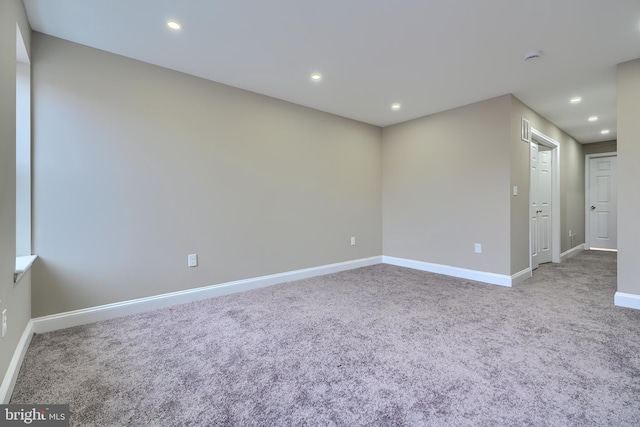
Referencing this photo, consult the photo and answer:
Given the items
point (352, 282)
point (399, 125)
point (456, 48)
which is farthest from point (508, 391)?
point (399, 125)

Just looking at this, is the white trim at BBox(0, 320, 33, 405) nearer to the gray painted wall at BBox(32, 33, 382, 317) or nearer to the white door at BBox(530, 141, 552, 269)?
the gray painted wall at BBox(32, 33, 382, 317)

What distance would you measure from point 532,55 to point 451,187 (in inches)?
72.3

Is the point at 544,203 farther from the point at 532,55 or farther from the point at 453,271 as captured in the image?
the point at 532,55

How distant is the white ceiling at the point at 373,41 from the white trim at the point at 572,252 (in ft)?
9.16

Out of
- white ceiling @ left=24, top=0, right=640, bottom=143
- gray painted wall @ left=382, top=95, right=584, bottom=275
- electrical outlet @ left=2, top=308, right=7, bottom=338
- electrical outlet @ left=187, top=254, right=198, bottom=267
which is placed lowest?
electrical outlet @ left=2, top=308, right=7, bottom=338

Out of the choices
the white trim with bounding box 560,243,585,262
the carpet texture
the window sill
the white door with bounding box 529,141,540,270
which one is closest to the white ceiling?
the white door with bounding box 529,141,540,270

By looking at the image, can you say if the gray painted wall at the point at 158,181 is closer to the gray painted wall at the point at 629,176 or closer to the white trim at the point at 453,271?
the white trim at the point at 453,271

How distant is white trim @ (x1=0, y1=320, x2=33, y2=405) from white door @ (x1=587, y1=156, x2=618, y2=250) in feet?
28.6

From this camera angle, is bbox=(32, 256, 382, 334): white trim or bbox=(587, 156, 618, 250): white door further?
bbox=(587, 156, 618, 250): white door

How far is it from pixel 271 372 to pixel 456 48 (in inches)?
114

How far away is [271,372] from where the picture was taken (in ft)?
5.60

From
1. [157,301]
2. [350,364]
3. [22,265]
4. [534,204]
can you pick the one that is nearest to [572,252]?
[534,204]

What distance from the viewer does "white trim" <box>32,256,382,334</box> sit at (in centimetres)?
230

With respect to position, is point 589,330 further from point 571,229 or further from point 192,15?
point 571,229
